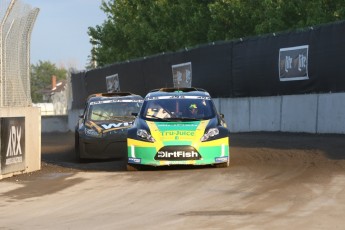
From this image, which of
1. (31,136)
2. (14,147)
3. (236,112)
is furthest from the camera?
(236,112)

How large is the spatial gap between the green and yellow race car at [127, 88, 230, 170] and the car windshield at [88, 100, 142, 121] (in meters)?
A: 3.49

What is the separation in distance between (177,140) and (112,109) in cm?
494

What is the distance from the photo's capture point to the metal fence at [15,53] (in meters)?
14.0

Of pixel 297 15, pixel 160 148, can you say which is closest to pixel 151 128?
pixel 160 148

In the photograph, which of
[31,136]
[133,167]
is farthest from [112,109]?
[133,167]

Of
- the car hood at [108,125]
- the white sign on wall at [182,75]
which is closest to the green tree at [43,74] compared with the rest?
the white sign on wall at [182,75]

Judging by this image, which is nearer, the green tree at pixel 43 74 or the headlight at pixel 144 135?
the headlight at pixel 144 135

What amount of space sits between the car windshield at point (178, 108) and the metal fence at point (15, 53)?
7.59 ft

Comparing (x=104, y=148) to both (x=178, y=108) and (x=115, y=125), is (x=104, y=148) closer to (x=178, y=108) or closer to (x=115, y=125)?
(x=115, y=125)

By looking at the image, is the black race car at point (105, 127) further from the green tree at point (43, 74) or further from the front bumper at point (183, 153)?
the green tree at point (43, 74)

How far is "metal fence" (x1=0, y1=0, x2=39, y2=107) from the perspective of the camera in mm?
13984

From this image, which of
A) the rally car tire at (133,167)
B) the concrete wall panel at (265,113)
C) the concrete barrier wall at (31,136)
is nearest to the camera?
the rally car tire at (133,167)

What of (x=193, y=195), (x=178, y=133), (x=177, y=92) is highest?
(x=177, y=92)

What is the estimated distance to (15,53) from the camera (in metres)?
14.7
